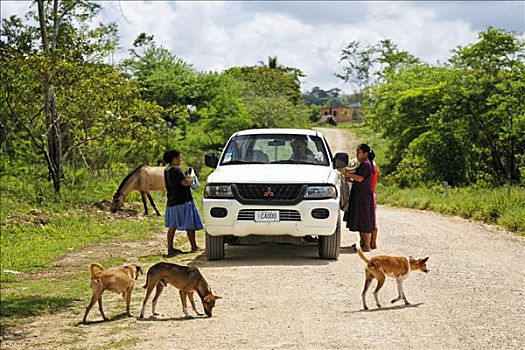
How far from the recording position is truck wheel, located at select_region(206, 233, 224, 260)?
1282cm

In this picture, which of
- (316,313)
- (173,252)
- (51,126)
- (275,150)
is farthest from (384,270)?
(51,126)

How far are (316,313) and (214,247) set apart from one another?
14.2 ft

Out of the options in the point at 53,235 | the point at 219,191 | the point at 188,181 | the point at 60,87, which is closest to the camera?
the point at 219,191

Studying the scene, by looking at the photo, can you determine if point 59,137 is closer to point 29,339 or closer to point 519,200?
point 519,200

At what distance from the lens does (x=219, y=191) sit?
1254 cm

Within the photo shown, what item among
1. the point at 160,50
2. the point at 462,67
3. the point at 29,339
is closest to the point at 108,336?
the point at 29,339

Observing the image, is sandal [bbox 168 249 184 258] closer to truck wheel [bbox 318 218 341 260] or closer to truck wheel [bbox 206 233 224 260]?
truck wheel [bbox 206 233 224 260]

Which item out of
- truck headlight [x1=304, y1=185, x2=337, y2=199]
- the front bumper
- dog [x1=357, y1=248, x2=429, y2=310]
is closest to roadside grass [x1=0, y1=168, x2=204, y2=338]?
the front bumper

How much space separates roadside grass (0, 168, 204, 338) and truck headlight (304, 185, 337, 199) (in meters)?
2.29

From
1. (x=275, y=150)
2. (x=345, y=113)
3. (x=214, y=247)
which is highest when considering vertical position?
(x=345, y=113)

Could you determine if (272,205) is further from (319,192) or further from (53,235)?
(53,235)

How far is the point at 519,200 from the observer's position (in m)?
20.7

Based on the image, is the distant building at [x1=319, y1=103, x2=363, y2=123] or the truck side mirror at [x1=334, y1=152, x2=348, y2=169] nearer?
the truck side mirror at [x1=334, y1=152, x2=348, y2=169]

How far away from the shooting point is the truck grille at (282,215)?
1230 centimetres
